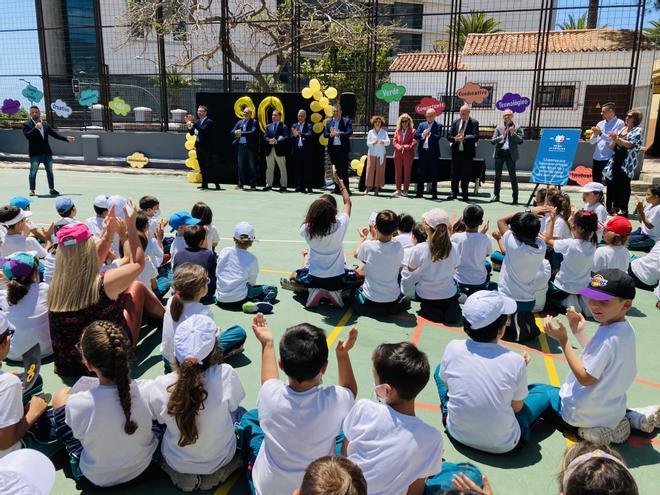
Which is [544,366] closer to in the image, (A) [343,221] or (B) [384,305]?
(B) [384,305]

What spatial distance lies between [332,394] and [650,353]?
141 inches

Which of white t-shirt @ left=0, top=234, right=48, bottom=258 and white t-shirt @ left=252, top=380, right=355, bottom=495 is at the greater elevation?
white t-shirt @ left=0, top=234, right=48, bottom=258

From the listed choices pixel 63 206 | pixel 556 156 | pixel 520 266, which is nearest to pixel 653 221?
pixel 520 266

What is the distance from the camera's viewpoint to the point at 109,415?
2705 millimetres

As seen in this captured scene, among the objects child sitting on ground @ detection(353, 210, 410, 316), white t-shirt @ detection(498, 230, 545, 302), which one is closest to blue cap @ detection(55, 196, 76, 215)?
child sitting on ground @ detection(353, 210, 410, 316)

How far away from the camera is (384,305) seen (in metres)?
5.41

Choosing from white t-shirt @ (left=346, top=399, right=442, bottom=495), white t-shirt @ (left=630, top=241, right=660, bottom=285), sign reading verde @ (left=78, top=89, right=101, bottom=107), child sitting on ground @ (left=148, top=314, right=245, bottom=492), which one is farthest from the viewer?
sign reading verde @ (left=78, top=89, right=101, bottom=107)

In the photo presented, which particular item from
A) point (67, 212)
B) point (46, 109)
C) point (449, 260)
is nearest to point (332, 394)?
point (449, 260)

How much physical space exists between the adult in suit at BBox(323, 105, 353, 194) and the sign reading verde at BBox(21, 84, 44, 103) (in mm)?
13281

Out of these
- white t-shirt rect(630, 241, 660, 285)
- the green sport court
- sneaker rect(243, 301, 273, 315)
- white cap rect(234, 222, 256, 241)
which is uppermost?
white cap rect(234, 222, 256, 241)

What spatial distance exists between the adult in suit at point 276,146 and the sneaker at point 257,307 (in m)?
8.61

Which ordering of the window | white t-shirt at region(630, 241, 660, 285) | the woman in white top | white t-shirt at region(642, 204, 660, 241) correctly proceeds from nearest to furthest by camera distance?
1. white t-shirt at region(630, 241, 660, 285)
2. white t-shirt at region(642, 204, 660, 241)
3. the woman in white top
4. the window

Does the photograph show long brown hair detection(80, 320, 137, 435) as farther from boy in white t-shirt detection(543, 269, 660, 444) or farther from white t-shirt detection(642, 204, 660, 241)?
white t-shirt detection(642, 204, 660, 241)

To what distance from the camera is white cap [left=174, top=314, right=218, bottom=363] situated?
2.69 m
